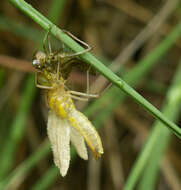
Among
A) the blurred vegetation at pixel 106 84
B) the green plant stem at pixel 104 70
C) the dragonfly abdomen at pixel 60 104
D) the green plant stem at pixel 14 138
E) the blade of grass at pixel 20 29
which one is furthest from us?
the blurred vegetation at pixel 106 84

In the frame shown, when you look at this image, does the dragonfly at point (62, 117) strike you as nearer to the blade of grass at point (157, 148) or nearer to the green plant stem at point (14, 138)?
the blade of grass at point (157, 148)

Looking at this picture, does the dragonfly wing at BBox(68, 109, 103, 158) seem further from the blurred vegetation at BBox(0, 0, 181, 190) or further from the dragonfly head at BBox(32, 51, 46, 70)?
the blurred vegetation at BBox(0, 0, 181, 190)

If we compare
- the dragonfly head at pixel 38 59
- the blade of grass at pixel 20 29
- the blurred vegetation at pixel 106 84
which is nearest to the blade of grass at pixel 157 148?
the dragonfly head at pixel 38 59

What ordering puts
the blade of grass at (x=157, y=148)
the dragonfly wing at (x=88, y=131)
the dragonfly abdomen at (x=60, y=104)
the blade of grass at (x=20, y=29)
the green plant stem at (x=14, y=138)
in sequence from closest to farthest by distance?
the dragonfly wing at (x=88, y=131)
the dragonfly abdomen at (x=60, y=104)
the blade of grass at (x=157, y=148)
the green plant stem at (x=14, y=138)
the blade of grass at (x=20, y=29)

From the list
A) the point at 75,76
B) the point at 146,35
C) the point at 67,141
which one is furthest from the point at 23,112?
the point at 146,35

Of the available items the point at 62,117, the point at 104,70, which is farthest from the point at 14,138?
Result: the point at 104,70

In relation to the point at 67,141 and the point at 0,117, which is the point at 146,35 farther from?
the point at 67,141

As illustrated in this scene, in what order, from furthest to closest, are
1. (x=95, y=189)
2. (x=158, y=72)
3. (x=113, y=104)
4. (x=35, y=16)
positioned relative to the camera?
(x=158, y=72), (x=95, y=189), (x=113, y=104), (x=35, y=16)

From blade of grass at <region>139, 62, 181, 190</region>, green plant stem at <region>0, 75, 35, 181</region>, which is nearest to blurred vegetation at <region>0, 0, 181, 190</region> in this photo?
green plant stem at <region>0, 75, 35, 181</region>

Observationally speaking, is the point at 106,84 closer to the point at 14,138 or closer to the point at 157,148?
the point at 14,138
